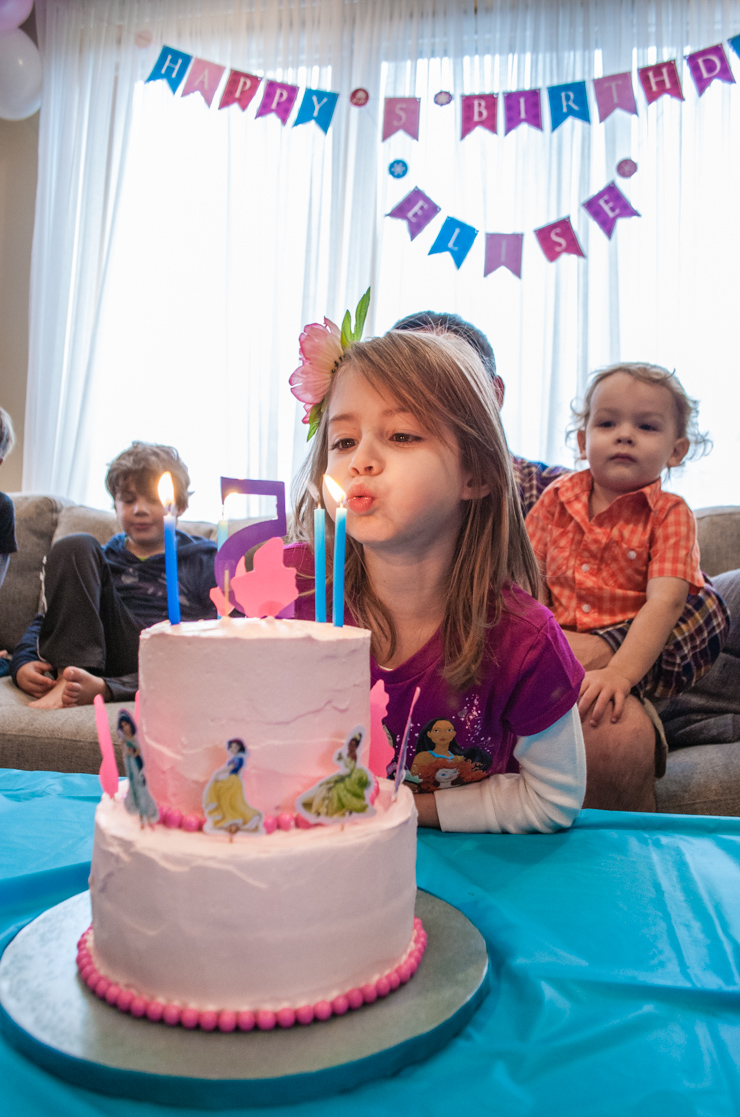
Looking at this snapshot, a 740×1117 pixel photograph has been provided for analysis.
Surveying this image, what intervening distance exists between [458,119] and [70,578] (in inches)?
106

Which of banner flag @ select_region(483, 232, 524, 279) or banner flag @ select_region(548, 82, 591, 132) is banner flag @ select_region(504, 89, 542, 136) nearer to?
banner flag @ select_region(548, 82, 591, 132)

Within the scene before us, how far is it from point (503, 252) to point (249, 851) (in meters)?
3.35

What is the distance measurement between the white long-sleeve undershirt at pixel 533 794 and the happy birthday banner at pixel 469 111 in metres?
2.78

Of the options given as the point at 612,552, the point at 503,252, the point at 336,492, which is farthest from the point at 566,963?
the point at 503,252

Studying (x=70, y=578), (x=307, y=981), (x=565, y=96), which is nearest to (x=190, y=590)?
(x=70, y=578)

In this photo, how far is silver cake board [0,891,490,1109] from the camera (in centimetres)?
50

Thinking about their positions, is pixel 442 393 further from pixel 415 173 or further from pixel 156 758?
pixel 415 173

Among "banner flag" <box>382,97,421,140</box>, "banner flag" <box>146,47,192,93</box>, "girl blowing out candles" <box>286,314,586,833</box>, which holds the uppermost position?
"banner flag" <box>146,47,192,93</box>

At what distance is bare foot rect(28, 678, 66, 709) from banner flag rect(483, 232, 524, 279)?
2.42 meters

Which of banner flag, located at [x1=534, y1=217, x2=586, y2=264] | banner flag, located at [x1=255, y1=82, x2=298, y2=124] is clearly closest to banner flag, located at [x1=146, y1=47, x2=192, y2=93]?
banner flag, located at [x1=255, y1=82, x2=298, y2=124]

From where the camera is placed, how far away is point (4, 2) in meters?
3.62

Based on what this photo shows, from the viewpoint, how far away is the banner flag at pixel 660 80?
3.01 metres

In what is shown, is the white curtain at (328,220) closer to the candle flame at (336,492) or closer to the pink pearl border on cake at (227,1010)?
the candle flame at (336,492)

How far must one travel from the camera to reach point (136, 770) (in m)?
0.63
